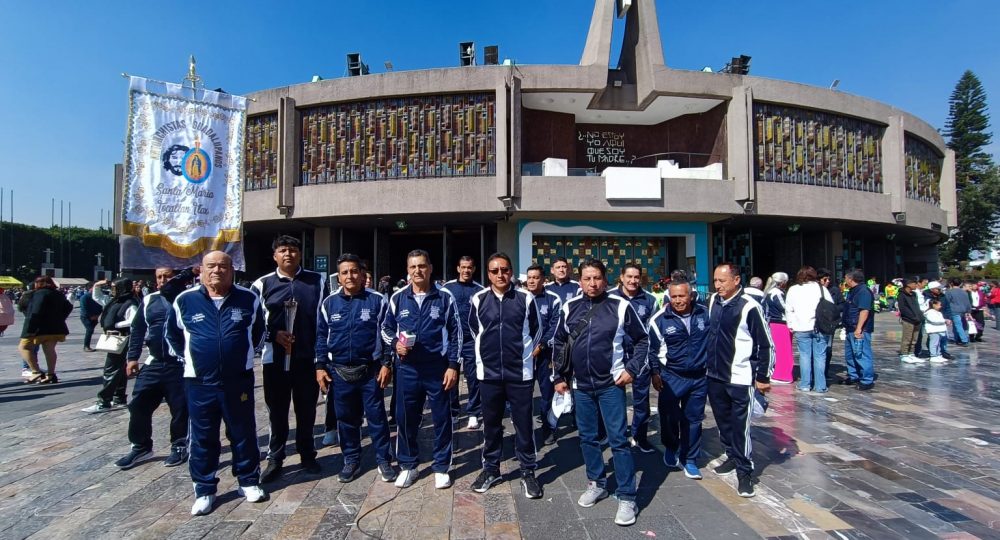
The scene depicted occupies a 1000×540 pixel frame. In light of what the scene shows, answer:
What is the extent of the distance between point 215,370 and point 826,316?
831 centimetres

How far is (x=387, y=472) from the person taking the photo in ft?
13.4

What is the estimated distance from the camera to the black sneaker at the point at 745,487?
376 cm

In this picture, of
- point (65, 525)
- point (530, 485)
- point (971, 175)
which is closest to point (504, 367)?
point (530, 485)

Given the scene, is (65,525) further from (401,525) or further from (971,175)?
(971,175)

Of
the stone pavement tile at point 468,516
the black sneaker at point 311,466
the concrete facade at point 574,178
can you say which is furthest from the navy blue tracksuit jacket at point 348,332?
the concrete facade at point 574,178

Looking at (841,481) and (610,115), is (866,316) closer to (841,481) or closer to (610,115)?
(841,481)

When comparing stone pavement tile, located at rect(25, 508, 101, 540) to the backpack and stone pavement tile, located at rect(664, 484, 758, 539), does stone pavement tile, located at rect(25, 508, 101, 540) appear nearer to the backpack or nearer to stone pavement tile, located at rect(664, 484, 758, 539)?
stone pavement tile, located at rect(664, 484, 758, 539)

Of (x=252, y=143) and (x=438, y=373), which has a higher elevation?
(x=252, y=143)

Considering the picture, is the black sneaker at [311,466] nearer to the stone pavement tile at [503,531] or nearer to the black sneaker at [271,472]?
the black sneaker at [271,472]

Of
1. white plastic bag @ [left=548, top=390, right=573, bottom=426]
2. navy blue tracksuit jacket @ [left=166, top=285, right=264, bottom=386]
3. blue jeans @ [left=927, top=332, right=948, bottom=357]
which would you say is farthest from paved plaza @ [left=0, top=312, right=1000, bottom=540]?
blue jeans @ [left=927, top=332, right=948, bottom=357]

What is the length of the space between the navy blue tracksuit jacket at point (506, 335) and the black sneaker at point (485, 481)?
812 millimetres

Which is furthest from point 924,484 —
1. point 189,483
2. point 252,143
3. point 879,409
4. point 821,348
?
point 252,143

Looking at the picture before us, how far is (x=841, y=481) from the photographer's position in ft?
13.3

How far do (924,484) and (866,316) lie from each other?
4286 mm
